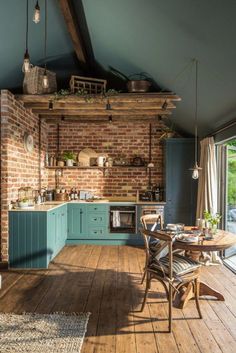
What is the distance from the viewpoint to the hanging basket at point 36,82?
4.09 metres

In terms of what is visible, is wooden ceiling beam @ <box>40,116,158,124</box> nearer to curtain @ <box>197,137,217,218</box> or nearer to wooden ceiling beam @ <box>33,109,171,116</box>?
wooden ceiling beam @ <box>33,109,171,116</box>

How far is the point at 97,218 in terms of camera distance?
213 inches

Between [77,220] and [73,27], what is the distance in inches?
132

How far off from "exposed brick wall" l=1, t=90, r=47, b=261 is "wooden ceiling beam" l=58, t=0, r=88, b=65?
1214 millimetres

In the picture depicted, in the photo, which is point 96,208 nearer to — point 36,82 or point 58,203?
point 58,203

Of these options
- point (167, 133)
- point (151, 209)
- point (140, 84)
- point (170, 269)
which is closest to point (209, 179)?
point (151, 209)

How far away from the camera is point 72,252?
16.2 ft

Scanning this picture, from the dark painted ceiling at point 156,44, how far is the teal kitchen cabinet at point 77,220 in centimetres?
243

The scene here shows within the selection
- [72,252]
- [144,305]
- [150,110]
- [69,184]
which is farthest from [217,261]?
[69,184]

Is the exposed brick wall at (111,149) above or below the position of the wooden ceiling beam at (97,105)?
→ below

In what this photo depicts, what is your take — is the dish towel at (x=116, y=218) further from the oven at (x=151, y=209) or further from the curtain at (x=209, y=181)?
the curtain at (x=209, y=181)

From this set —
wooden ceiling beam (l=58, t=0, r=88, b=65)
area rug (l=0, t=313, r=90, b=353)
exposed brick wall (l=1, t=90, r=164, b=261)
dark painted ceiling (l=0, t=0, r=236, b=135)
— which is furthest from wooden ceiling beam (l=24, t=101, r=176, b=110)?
area rug (l=0, t=313, r=90, b=353)

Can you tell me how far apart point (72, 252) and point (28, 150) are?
1944 millimetres

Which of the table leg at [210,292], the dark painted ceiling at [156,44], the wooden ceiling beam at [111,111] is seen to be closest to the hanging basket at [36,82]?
the dark painted ceiling at [156,44]
